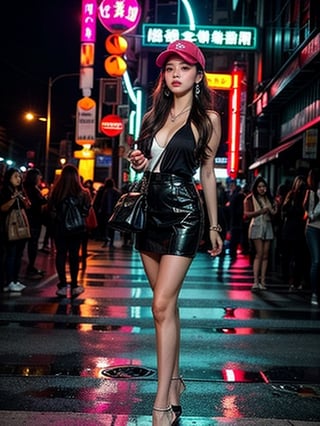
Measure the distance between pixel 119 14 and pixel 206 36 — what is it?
285 centimetres

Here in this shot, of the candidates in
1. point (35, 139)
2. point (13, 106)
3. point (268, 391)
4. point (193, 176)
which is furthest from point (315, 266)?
point (35, 139)

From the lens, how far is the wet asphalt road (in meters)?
4.27

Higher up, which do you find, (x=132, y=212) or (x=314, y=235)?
(x=132, y=212)

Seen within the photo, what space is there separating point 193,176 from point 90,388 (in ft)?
6.17

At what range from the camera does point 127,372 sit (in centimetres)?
530

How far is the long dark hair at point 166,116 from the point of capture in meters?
3.88

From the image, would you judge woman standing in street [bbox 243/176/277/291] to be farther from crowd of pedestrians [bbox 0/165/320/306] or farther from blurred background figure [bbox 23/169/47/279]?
blurred background figure [bbox 23/169/47/279]

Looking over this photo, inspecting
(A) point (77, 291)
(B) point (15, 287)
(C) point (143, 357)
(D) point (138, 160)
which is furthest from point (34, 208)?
(D) point (138, 160)

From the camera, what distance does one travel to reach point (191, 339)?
22.3 feet

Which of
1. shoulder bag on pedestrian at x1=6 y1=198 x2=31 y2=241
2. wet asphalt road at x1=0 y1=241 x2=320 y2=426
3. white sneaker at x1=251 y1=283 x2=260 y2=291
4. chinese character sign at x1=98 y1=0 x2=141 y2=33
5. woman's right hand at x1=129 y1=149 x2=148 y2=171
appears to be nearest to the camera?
woman's right hand at x1=129 y1=149 x2=148 y2=171

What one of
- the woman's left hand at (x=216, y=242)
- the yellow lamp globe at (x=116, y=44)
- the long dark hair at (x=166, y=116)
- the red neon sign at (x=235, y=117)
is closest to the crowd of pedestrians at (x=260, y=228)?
the woman's left hand at (x=216, y=242)

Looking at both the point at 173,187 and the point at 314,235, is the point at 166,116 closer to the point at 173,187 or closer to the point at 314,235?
the point at 173,187

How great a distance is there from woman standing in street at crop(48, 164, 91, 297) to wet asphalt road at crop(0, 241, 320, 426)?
1.38 feet

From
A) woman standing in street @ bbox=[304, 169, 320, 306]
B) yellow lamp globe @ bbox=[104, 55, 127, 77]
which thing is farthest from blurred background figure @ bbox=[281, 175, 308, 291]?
yellow lamp globe @ bbox=[104, 55, 127, 77]
